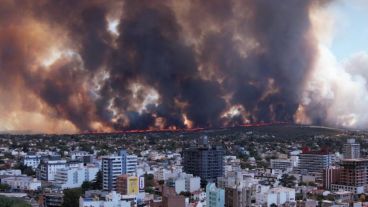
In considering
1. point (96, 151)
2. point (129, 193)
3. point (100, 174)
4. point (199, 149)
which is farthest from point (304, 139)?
point (129, 193)

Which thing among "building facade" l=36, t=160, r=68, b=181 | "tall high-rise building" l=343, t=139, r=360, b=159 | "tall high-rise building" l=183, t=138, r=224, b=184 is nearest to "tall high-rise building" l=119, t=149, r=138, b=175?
"tall high-rise building" l=183, t=138, r=224, b=184

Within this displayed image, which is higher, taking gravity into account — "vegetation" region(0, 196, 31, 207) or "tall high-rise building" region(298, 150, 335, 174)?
"tall high-rise building" region(298, 150, 335, 174)

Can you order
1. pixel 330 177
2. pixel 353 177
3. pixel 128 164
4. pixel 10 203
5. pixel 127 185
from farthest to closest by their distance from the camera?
1. pixel 330 177
2. pixel 128 164
3. pixel 353 177
4. pixel 127 185
5. pixel 10 203

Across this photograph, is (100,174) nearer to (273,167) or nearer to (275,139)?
(273,167)

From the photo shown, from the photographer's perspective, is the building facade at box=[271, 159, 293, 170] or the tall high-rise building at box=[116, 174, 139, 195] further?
the building facade at box=[271, 159, 293, 170]

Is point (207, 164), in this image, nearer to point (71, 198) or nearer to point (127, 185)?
point (127, 185)

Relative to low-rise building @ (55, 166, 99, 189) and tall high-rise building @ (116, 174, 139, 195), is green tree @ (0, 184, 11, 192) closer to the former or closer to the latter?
low-rise building @ (55, 166, 99, 189)

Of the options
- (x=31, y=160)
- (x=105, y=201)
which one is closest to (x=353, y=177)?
(x=105, y=201)
